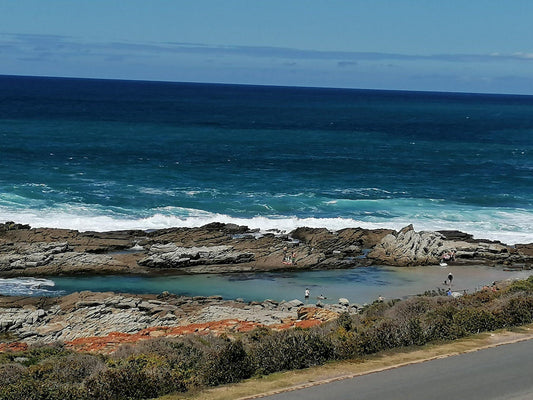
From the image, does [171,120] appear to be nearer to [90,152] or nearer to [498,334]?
[90,152]

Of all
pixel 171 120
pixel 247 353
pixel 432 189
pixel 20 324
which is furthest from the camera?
pixel 171 120

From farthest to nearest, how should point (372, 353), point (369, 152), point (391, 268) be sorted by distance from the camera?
point (369, 152) → point (391, 268) → point (372, 353)

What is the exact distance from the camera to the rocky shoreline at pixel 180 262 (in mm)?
28859

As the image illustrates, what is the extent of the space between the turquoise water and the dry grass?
601 inches

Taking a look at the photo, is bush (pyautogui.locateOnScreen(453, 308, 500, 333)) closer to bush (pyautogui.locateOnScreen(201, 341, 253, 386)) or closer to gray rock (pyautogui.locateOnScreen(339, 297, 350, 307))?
bush (pyautogui.locateOnScreen(201, 341, 253, 386))

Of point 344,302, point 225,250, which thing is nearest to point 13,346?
point 344,302

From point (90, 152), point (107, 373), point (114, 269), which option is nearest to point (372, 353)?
point (107, 373)

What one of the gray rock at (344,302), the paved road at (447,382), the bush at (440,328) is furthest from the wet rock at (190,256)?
the paved road at (447,382)

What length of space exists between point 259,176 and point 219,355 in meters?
53.8

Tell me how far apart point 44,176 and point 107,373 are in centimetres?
5197

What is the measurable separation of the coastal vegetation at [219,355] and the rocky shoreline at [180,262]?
13.3 ft

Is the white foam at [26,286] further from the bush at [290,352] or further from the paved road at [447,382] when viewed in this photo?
the paved road at [447,382]

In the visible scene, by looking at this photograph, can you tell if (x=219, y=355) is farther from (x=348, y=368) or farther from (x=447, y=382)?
(x=447, y=382)

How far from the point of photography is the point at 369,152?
297 ft
